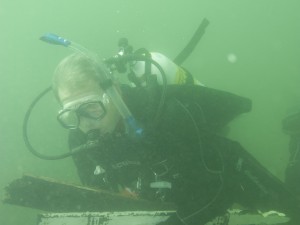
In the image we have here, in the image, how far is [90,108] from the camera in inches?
110

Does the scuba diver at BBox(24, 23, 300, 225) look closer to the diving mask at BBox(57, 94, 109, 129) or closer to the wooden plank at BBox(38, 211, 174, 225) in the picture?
the diving mask at BBox(57, 94, 109, 129)

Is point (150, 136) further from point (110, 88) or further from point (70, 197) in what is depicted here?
point (70, 197)

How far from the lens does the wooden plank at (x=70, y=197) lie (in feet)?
7.16

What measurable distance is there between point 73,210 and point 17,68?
6562mm

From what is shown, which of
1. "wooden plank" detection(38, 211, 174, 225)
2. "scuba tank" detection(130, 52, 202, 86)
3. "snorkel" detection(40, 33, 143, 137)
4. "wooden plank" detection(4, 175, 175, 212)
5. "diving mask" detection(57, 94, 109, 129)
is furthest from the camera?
"scuba tank" detection(130, 52, 202, 86)

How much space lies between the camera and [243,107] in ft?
10.7

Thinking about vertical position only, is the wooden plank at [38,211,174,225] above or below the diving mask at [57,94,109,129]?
Result: below

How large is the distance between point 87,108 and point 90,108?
27mm

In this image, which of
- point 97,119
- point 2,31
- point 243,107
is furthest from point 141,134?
point 2,31

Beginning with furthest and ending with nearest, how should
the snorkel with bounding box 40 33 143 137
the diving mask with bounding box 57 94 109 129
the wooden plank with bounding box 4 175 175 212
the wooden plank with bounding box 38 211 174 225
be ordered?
the diving mask with bounding box 57 94 109 129 → the snorkel with bounding box 40 33 143 137 → the wooden plank with bounding box 4 175 175 212 → the wooden plank with bounding box 38 211 174 225

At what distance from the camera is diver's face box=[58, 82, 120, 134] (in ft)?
9.11

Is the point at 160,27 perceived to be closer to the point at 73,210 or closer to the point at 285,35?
the point at 285,35

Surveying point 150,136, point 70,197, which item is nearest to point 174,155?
point 150,136

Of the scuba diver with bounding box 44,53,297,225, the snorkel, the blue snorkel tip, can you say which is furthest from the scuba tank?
the blue snorkel tip
